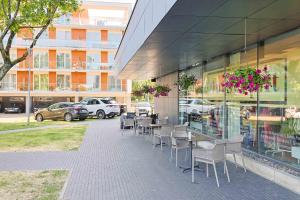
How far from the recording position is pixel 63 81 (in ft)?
131

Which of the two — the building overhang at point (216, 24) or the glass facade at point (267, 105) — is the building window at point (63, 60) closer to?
the glass facade at point (267, 105)

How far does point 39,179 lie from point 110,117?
71.0 feet

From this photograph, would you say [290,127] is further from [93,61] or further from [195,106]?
[93,61]

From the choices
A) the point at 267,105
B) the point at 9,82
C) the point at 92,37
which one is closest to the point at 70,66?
the point at 92,37

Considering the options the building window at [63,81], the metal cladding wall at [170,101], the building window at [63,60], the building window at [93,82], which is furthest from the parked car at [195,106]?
the building window at [63,60]

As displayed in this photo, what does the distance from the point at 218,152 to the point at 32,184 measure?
3.93 m

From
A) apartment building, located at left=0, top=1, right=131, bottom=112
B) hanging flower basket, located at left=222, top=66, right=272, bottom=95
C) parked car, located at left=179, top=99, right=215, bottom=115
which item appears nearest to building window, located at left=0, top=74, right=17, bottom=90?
apartment building, located at left=0, top=1, right=131, bottom=112

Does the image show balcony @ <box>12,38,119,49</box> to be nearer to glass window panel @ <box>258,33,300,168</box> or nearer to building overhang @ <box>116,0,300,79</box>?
building overhang @ <box>116,0,300,79</box>

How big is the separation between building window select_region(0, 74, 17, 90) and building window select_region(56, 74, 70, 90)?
16.8 feet

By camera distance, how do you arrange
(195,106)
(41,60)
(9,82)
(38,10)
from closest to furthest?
(195,106) → (38,10) → (9,82) → (41,60)

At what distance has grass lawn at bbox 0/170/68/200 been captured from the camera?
5.88 meters

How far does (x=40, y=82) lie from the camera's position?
38875 mm

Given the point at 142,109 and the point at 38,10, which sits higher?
the point at 38,10

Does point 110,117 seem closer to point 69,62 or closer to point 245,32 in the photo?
point 69,62
